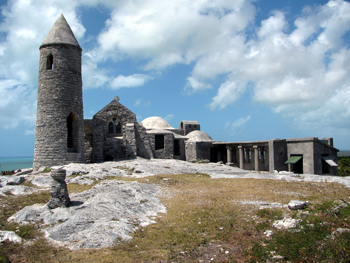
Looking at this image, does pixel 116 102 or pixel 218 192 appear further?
pixel 116 102

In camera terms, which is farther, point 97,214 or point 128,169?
point 128,169

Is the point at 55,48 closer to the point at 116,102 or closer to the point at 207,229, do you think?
the point at 116,102

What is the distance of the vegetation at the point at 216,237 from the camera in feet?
22.4

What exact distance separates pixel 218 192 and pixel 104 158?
58.8 ft

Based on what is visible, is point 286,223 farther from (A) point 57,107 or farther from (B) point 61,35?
(B) point 61,35

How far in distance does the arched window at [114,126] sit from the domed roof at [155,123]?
7.01 m

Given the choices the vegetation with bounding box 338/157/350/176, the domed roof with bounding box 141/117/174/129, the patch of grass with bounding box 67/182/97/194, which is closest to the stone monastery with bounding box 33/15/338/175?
the patch of grass with bounding box 67/182/97/194

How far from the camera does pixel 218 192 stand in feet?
47.5

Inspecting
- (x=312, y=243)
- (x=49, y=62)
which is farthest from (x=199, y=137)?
(x=312, y=243)

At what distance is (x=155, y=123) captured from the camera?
39.8 m

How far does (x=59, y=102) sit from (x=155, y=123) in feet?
58.0

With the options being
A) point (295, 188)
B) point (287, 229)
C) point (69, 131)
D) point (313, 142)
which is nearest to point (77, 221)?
point (287, 229)

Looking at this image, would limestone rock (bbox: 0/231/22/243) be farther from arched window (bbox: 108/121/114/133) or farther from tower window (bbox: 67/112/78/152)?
arched window (bbox: 108/121/114/133)

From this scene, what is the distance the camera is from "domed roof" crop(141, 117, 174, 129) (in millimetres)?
39150
